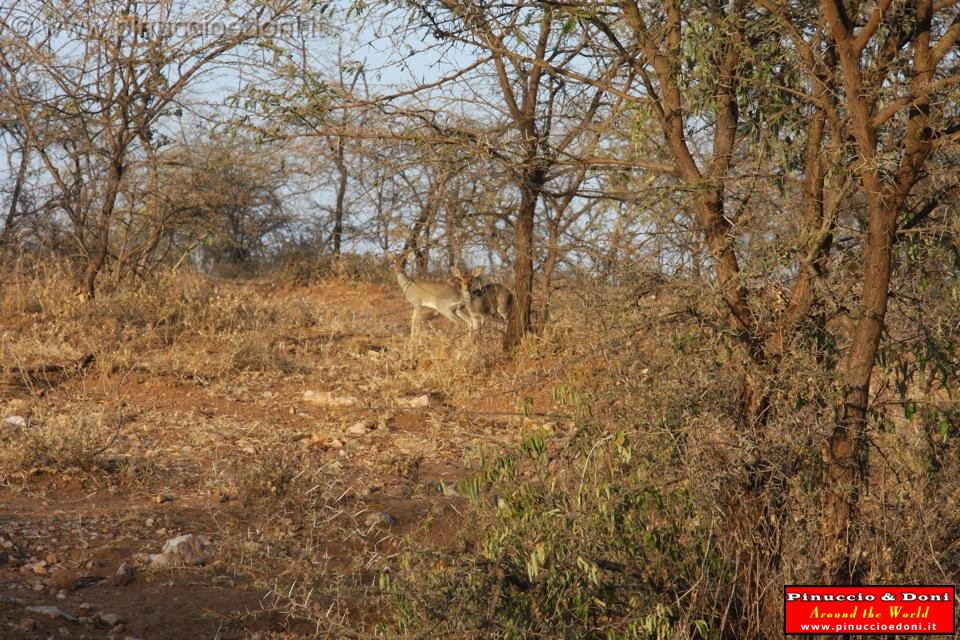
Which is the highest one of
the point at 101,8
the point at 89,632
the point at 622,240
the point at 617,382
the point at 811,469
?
the point at 101,8

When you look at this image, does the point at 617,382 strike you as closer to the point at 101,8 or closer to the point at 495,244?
the point at 495,244

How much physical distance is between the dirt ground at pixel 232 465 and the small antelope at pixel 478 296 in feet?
5.19

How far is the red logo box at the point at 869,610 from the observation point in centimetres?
346

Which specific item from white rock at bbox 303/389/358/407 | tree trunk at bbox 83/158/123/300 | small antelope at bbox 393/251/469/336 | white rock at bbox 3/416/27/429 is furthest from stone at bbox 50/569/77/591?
small antelope at bbox 393/251/469/336

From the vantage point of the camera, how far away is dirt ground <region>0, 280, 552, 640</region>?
385 centimetres

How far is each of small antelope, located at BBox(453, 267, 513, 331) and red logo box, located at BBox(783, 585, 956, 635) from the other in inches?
311

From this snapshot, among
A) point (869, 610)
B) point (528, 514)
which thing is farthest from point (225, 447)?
point (869, 610)

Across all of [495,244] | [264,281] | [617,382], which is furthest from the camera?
[264,281]

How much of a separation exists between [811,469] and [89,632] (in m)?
2.58

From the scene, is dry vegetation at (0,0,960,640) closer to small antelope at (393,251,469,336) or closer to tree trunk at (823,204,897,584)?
tree trunk at (823,204,897,584)

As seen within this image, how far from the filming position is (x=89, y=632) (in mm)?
3646

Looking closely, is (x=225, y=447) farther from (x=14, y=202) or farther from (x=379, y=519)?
(x=14, y=202)

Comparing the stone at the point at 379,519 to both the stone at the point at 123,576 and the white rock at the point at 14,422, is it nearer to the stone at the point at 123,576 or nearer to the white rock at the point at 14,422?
the stone at the point at 123,576

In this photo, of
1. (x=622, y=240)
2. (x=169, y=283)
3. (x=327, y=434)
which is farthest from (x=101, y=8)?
(x=622, y=240)
